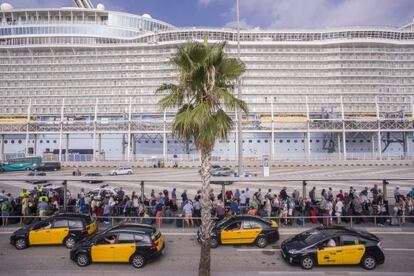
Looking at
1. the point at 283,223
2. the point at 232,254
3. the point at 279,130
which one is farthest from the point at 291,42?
the point at 232,254

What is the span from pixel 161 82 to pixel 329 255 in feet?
170

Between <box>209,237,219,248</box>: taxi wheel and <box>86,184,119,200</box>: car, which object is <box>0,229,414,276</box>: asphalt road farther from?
<box>86,184,119,200</box>: car

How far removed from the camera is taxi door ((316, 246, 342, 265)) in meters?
8.96

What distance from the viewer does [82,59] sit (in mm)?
59906

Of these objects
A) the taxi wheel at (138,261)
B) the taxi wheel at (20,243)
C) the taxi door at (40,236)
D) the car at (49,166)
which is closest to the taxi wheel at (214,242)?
the taxi wheel at (138,261)

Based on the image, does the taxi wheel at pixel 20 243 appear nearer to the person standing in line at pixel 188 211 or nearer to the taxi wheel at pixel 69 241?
the taxi wheel at pixel 69 241

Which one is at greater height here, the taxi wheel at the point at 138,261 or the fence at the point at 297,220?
the fence at the point at 297,220

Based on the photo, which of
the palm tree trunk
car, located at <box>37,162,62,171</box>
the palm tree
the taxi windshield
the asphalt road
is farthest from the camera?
car, located at <box>37,162,62,171</box>

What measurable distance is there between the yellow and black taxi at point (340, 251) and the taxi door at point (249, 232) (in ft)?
6.12

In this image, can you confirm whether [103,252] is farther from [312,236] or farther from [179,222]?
[312,236]

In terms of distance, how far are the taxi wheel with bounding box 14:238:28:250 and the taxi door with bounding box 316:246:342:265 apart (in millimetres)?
10851

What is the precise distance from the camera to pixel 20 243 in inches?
432

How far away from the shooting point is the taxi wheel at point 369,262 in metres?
8.83

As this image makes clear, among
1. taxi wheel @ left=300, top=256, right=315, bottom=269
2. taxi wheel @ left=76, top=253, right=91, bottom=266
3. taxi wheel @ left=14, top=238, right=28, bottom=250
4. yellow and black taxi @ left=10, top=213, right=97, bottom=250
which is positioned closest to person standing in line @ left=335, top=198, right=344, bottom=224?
taxi wheel @ left=300, top=256, right=315, bottom=269
